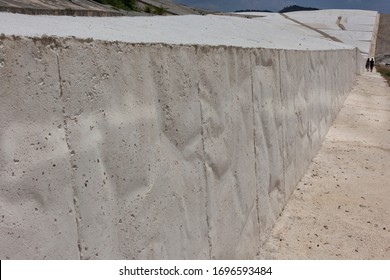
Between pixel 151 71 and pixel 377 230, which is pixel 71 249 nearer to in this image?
pixel 151 71

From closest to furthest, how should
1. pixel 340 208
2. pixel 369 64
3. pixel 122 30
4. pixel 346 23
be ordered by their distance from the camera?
pixel 122 30 < pixel 340 208 < pixel 369 64 < pixel 346 23

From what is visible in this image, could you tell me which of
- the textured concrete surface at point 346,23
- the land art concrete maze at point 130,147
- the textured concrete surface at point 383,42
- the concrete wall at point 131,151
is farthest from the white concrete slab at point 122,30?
the textured concrete surface at point 383,42

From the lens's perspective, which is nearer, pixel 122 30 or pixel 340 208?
pixel 122 30

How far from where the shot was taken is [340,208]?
226 inches

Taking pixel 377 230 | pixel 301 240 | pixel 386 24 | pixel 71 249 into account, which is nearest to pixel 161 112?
pixel 71 249

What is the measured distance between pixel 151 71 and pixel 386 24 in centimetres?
5781

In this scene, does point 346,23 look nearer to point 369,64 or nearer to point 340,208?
point 369,64

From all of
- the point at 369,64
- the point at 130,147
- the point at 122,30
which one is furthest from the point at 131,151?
the point at 369,64

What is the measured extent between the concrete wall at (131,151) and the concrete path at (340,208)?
37cm

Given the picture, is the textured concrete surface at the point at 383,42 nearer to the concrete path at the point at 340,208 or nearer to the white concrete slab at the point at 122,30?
the concrete path at the point at 340,208

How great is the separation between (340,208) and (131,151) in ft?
12.1

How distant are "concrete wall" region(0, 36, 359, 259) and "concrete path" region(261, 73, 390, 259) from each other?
371mm

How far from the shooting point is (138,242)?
8.82ft

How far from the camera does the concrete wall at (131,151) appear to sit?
200 cm
